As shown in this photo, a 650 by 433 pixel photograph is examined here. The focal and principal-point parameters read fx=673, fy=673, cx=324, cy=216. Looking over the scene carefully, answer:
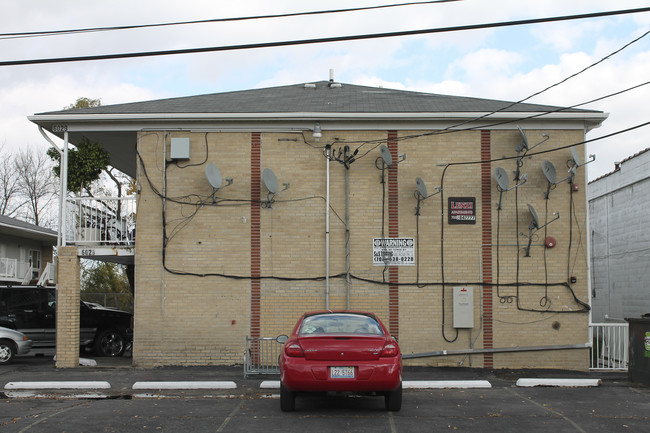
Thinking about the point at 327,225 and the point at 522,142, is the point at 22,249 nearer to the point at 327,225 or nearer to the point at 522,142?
the point at 327,225

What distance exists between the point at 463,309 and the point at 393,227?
2.36m

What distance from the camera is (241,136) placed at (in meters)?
15.4

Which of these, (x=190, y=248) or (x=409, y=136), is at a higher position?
(x=409, y=136)

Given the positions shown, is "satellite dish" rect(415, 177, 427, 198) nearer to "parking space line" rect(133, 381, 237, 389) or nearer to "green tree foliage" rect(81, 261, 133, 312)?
"parking space line" rect(133, 381, 237, 389)

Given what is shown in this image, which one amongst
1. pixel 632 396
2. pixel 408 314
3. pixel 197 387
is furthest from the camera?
pixel 408 314

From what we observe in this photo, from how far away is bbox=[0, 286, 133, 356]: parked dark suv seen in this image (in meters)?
17.9

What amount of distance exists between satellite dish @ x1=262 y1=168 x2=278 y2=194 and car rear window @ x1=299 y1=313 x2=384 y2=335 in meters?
5.25

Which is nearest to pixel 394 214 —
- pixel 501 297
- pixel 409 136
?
pixel 409 136

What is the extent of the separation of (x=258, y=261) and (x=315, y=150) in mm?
2825

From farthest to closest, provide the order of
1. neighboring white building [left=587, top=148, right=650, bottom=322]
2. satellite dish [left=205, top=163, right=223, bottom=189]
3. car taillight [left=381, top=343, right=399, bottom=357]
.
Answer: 1. neighboring white building [left=587, top=148, right=650, bottom=322]
2. satellite dish [left=205, top=163, right=223, bottom=189]
3. car taillight [left=381, top=343, right=399, bottom=357]

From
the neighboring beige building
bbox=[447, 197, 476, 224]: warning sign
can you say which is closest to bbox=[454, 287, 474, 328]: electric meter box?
the neighboring beige building

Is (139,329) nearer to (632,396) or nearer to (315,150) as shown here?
(315,150)

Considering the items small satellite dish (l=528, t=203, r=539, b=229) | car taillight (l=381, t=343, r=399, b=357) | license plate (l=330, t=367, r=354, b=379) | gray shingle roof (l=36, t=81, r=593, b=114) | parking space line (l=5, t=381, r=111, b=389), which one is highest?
gray shingle roof (l=36, t=81, r=593, b=114)

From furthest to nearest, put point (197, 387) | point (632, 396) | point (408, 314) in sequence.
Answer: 1. point (408, 314)
2. point (197, 387)
3. point (632, 396)
